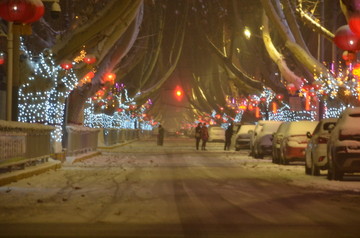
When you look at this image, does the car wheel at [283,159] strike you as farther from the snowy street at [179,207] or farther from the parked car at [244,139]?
the parked car at [244,139]

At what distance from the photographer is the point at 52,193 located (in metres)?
16.0

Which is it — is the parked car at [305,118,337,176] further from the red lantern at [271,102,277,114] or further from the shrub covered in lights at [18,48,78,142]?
the red lantern at [271,102,277,114]

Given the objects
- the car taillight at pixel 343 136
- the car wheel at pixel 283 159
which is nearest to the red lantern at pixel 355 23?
the car taillight at pixel 343 136

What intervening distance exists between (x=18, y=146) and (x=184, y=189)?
5.89 m

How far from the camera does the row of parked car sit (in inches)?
785

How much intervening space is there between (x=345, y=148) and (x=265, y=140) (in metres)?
16.9

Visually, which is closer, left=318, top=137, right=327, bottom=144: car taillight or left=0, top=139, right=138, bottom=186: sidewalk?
left=0, top=139, right=138, bottom=186: sidewalk

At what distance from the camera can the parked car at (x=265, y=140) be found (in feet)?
120

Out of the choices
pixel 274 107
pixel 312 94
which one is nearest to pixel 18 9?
pixel 312 94

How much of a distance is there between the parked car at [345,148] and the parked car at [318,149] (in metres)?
1.72

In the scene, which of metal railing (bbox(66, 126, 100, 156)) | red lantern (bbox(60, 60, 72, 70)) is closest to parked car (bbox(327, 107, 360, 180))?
metal railing (bbox(66, 126, 100, 156))

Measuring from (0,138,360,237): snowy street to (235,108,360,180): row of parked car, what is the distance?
1.90 ft

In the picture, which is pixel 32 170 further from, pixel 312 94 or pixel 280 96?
pixel 280 96

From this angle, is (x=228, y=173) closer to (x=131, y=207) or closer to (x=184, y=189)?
(x=184, y=189)
